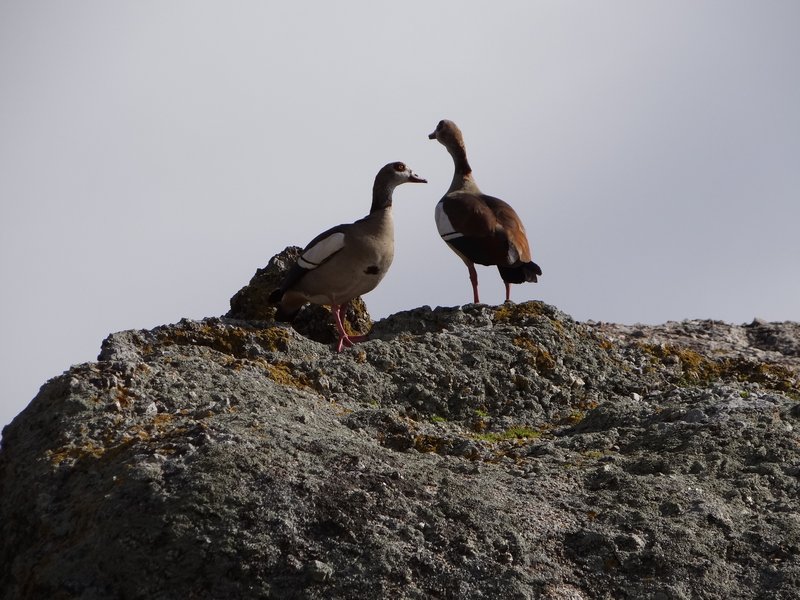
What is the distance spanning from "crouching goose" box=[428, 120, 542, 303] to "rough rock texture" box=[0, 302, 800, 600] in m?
5.58

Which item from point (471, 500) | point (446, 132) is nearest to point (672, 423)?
point (471, 500)

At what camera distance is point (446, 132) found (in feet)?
50.6

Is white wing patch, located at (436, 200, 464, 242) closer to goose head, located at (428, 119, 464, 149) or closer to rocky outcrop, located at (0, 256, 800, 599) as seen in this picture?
goose head, located at (428, 119, 464, 149)

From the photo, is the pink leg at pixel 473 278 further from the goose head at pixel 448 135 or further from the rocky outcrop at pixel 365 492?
the rocky outcrop at pixel 365 492

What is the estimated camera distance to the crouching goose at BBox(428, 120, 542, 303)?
40.5 ft

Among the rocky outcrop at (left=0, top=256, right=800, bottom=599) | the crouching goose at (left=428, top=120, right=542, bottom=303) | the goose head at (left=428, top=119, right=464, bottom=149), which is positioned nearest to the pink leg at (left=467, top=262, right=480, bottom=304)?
the crouching goose at (left=428, top=120, right=542, bottom=303)

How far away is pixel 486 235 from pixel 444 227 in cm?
59

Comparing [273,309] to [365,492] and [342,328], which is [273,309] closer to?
[342,328]

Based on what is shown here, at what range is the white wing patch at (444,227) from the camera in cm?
1261

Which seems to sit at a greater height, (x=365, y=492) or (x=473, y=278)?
(x=473, y=278)

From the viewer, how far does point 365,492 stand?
15.3ft

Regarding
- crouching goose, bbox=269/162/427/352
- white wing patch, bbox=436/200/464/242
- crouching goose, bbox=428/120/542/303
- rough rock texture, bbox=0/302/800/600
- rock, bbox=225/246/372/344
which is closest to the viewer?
rough rock texture, bbox=0/302/800/600

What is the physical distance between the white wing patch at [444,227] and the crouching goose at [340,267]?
5.88 feet

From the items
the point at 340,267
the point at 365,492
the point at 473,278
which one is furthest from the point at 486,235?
the point at 365,492
